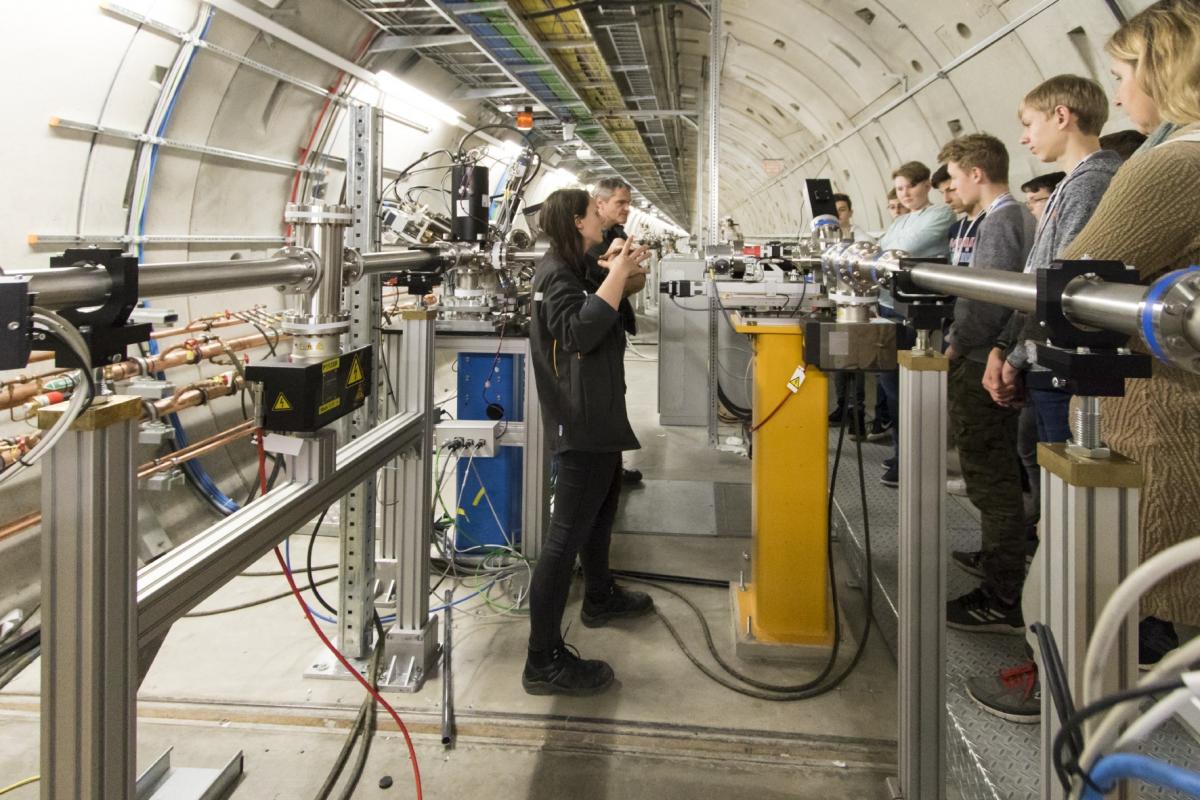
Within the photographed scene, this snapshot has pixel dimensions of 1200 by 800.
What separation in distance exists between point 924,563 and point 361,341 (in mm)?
1524

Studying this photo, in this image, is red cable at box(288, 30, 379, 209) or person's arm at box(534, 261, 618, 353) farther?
red cable at box(288, 30, 379, 209)

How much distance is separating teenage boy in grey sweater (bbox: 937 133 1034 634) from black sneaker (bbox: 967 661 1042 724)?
0.27 metres

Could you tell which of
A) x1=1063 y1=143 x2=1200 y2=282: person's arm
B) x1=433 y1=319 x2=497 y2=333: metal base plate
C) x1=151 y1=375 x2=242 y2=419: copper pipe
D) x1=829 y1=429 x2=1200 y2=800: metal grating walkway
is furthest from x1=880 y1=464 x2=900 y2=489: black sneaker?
x1=151 y1=375 x2=242 y2=419: copper pipe

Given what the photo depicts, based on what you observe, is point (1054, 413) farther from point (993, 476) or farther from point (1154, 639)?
point (1154, 639)

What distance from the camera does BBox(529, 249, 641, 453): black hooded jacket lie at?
1.86 m

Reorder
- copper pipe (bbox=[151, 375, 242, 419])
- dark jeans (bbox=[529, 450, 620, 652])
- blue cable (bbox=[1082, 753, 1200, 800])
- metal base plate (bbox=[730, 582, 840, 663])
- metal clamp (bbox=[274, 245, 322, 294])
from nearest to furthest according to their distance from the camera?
blue cable (bbox=[1082, 753, 1200, 800]), metal clamp (bbox=[274, 245, 322, 294]), dark jeans (bbox=[529, 450, 620, 652]), metal base plate (bbox=[730, 582, 840, 663]), copper pipe (bbox=[151, 375, 242, 419])

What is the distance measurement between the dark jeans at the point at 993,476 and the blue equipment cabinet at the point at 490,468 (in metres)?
1.62

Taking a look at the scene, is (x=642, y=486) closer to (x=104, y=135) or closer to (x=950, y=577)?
(x=950, y=577)

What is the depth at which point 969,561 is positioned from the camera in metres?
2.47

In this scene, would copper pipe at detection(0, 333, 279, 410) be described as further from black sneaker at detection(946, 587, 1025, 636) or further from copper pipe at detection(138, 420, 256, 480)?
Result: black sneaker at detection(946, 587, 1025, 636)

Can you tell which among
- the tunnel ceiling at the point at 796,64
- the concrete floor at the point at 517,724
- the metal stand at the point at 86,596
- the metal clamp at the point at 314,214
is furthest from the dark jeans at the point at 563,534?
the tunnel ceiling at the point at 796,64

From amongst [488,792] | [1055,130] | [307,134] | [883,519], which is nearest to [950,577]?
[883,519]

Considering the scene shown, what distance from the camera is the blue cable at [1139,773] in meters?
0.48

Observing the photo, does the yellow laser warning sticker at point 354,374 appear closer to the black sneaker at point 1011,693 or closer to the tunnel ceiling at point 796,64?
the black sneaker at point 1011,693
